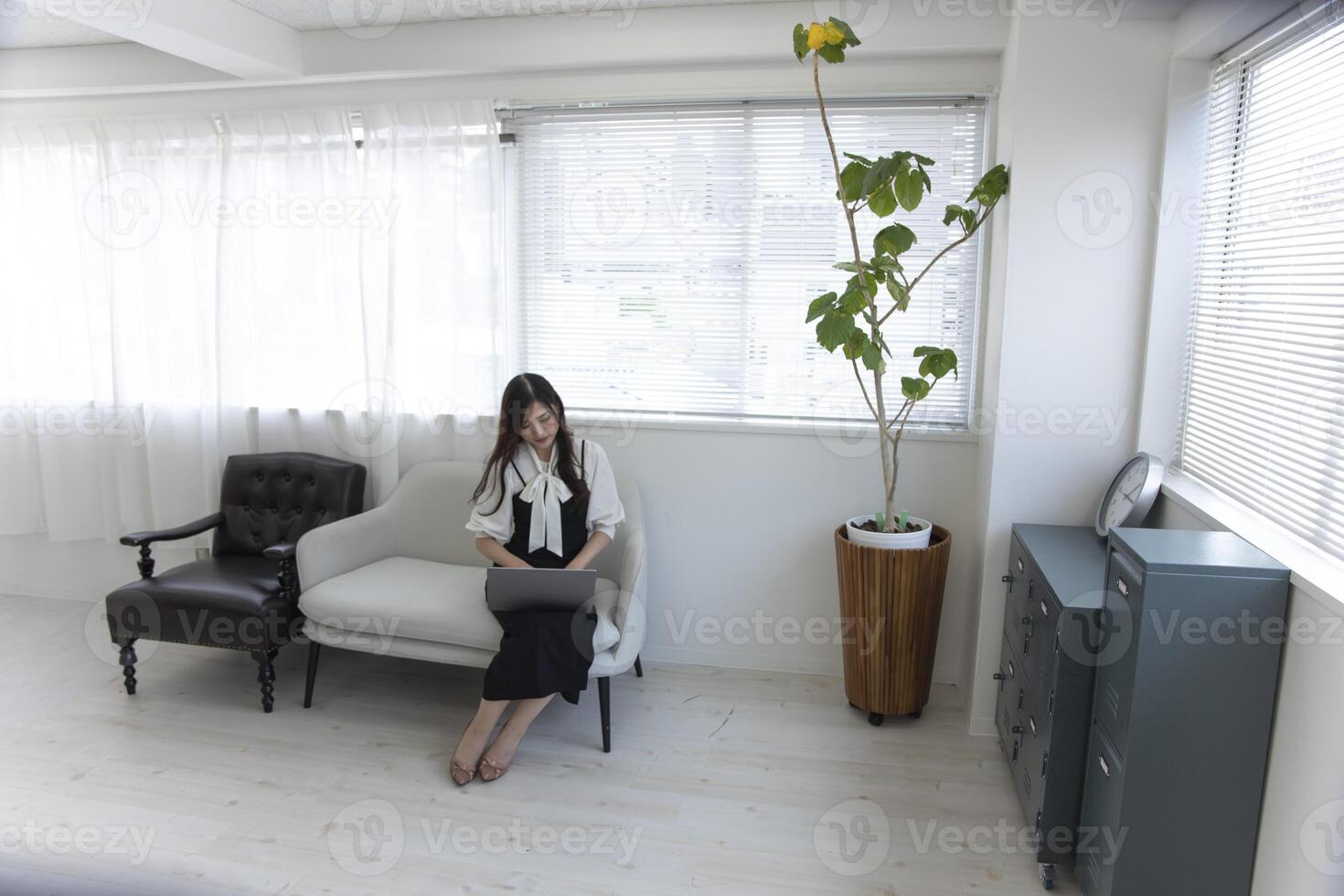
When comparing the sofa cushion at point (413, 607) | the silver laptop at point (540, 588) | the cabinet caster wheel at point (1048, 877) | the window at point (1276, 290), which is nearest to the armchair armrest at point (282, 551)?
the sofa cushion at point (413, 607)

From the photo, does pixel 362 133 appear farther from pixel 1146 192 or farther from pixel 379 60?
pixel 1146 192

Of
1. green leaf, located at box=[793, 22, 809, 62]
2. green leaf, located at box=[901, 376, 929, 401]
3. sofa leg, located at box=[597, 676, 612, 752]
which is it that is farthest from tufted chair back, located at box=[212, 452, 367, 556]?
green leaf, located at box=[793, 22, 809, 62]

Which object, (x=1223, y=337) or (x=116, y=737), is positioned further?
(x=116, y=737)

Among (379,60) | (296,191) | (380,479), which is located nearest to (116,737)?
(380,479)

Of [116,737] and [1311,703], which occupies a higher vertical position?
[1311,703]

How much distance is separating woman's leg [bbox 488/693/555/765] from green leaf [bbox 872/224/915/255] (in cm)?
183

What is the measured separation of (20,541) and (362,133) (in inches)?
107

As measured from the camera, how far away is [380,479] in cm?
385

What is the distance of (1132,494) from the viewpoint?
268 centimetres

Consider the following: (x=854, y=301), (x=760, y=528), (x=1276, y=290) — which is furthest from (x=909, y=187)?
(x=760, y=528)

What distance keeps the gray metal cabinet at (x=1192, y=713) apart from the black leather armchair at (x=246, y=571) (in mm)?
2713

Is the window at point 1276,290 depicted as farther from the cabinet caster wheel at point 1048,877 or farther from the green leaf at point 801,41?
the green leaf at point 801,41

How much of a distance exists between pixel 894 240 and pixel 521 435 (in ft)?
4.68

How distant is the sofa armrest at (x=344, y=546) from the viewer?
10.8 ft
